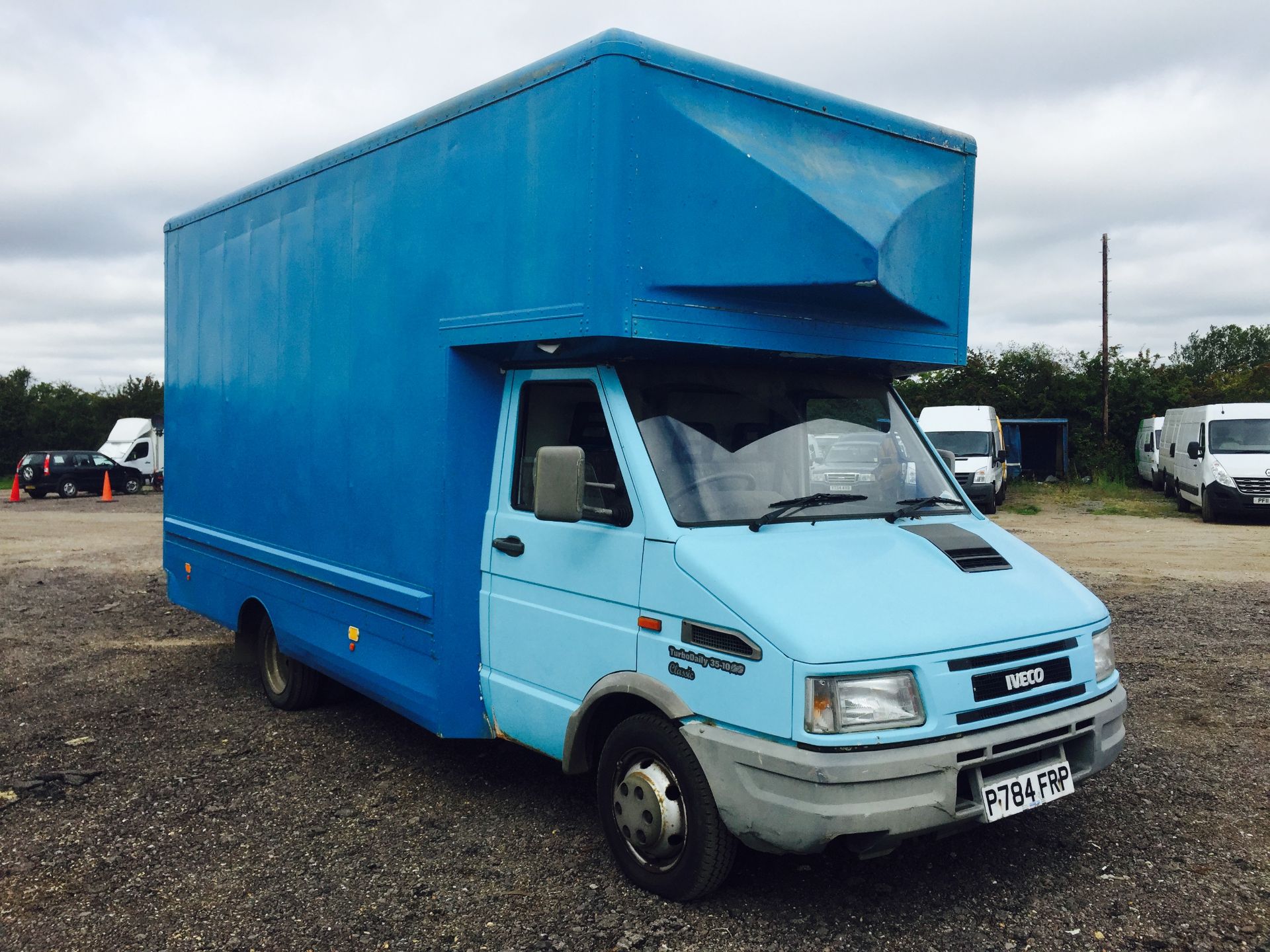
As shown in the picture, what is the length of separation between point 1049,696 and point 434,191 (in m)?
3.45

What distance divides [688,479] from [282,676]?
12.8ft

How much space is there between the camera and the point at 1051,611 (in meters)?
3.88

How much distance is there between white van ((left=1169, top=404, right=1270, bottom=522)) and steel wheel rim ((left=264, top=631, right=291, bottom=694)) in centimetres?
1919

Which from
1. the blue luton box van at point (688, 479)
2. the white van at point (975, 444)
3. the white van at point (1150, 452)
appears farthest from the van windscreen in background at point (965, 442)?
the blue luton box van at point (688, 479)

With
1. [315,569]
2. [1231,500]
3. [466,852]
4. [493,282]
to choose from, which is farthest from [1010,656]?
[1231,500]

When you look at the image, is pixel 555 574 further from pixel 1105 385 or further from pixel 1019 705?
pixel 1105 385

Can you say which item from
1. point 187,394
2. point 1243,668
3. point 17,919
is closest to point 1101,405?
point 1243,668

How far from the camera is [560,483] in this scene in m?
3.87

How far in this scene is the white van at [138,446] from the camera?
3384 centimetres

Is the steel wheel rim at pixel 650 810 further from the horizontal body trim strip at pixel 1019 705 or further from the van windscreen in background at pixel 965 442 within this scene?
the van windscreen in background at pixel 965 442

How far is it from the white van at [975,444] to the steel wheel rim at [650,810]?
20202 mm

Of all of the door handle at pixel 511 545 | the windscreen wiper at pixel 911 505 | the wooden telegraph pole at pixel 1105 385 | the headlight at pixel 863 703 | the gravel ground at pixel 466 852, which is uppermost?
the wooden telegraph pole at pixel 1105 385

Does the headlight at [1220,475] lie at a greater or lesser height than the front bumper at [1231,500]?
greater

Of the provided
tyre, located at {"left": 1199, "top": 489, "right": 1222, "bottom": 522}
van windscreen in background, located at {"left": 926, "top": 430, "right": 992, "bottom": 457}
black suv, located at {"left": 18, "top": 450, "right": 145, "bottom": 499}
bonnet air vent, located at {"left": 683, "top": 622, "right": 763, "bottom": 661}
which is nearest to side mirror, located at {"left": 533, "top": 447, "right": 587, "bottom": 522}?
bonnet air vent, located at {"left": 683, "top": 622, "right": 763, "bottom": 661}
